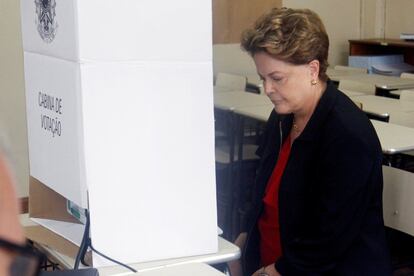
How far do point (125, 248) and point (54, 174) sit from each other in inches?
10.3

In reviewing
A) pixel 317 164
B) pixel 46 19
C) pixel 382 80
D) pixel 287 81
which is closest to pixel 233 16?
pixel 382 80

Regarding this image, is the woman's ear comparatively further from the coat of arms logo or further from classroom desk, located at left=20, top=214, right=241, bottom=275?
the coat of arms logo

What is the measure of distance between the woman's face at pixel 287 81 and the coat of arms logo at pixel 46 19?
0.60 m

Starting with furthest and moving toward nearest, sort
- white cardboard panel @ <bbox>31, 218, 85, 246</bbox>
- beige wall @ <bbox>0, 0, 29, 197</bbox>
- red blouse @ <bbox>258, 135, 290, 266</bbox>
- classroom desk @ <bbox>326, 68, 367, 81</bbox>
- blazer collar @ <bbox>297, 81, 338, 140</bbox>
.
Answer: classroom desk @ <bbox>326, 68, 367, 81</bbox> → beige wall @ <bbox>0, 0, 29, 197</bbox> → red blouse @ <bbox>258, 135, 290, 266</bbox> → blazer collar @ <bbox>297, 81, 338, 140</bbox> → white cardboard panel @ <bbox>31, 218, 85, 246</bbox>

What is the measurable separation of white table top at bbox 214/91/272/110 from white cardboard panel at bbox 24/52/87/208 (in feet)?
7.80

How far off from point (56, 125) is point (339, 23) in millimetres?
5186

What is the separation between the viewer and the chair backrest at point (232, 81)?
4980 millimetres

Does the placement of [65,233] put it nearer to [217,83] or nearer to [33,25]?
[33,25]

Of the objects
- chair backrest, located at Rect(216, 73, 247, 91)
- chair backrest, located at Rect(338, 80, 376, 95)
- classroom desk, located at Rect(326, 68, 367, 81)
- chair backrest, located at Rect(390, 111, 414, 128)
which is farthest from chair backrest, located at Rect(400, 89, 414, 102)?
chair backrest, located at Rect(216, 73, 247, 91)

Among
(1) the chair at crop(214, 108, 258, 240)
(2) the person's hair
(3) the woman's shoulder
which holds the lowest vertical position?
(1) the chair at crop(214, 108, 258, 240)

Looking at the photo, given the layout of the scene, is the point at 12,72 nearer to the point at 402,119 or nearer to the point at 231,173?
the point at 231,173

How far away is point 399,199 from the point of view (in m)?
2.10

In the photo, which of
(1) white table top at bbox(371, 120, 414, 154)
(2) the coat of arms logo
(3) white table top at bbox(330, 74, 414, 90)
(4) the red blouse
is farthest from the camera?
(3) white table top at bbox(330, 74, 414, 90)

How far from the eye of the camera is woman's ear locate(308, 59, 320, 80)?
1.83m
